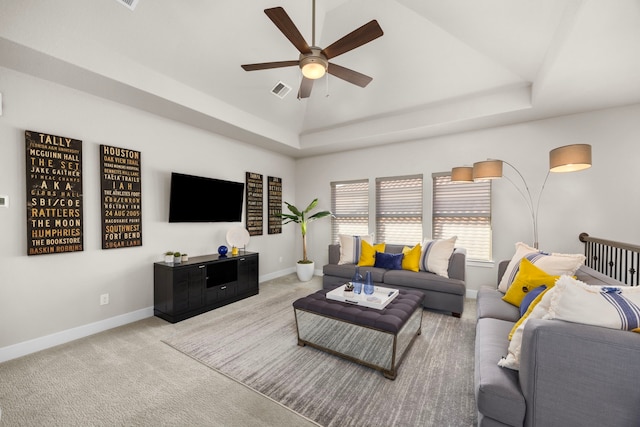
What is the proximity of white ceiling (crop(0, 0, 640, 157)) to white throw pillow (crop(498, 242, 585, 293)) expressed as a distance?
1.86 m

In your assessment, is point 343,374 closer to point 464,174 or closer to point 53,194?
point 464,174

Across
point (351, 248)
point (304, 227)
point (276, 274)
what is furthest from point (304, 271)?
point (351, 248)

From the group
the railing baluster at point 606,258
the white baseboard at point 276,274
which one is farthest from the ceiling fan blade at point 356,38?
the white baseboard at point 276,274

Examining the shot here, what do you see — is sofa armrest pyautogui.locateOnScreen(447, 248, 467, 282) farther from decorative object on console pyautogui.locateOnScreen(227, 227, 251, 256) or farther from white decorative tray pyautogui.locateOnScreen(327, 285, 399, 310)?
decorative object on console pyautogui.locateOnScreen(227, 227, 251, 256)

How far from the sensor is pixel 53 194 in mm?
2781

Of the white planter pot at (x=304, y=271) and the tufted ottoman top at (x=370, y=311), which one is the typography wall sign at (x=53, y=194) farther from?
the white planter pot at (x=304, y=271)

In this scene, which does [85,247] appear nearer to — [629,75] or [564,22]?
[564,22]

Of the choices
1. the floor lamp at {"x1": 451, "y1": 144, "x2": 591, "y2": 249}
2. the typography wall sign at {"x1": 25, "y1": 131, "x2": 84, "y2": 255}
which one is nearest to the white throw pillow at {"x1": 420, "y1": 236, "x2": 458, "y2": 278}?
the floor lamp at {"x1": 451, "y1": 144, "x2": 591, "y2": 249}

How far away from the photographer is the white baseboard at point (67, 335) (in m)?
2.56

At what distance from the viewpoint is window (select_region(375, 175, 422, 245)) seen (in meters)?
4.89

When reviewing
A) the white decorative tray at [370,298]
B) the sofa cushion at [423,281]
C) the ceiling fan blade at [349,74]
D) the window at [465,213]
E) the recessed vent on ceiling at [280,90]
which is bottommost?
the sofa cushion at [423,281]

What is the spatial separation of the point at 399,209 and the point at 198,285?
12.0 feet

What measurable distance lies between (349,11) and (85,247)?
13.9 ft

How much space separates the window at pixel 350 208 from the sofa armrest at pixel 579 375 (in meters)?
4.20
